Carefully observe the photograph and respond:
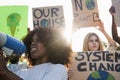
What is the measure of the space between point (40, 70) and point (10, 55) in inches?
12.0

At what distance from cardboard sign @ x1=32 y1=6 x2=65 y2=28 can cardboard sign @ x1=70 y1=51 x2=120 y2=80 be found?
120 centimetres

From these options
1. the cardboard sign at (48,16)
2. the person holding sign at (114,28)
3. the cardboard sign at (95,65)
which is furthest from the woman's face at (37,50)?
the cardboard sign at (48,16)

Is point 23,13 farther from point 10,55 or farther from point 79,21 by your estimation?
point 10,55

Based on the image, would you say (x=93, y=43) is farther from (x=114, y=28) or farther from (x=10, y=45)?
(x=10, y=45)

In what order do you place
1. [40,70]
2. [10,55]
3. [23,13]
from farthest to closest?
[23,13] < [40,70] < [10,55]

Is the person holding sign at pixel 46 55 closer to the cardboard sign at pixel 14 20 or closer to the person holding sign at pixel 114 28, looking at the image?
the person holding sign at pixel 114 28

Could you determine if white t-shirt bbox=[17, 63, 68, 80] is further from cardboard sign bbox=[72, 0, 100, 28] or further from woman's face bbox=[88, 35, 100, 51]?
cardboard sign bbox=[72, 0, 100, 28]

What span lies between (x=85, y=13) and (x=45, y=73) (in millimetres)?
3762

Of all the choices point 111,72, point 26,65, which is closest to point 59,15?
point 111,72

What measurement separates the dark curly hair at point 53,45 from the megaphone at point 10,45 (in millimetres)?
289

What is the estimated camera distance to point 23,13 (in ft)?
19.9

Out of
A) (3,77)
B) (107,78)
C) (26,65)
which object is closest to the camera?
(3,77)

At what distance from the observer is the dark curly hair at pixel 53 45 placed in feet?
9.37

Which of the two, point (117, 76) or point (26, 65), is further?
point (117, 76)
